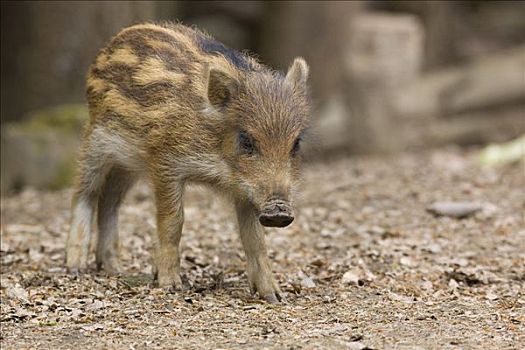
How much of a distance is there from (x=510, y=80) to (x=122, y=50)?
7.99 meters

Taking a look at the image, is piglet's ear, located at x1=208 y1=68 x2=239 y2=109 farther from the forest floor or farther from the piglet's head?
the forest floor

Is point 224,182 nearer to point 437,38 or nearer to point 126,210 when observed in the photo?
point 126,210

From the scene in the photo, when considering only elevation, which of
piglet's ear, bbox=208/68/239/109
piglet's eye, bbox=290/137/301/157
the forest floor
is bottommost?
the forest floor

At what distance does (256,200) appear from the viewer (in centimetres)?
583

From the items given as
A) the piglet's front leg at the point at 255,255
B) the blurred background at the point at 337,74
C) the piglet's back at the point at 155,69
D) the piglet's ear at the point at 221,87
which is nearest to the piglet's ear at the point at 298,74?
the piglet's back at the point at 155,69

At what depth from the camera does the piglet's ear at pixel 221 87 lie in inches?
241

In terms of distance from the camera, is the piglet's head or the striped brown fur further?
the striped brown fur

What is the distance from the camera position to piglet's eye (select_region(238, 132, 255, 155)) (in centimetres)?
598

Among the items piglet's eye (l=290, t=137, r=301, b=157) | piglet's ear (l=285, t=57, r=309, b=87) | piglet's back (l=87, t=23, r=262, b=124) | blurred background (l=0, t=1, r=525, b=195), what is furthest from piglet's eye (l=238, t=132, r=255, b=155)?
blurred background (l=0, t=1, r=525, b=195)

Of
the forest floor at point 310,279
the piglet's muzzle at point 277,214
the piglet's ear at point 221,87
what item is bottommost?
the forest floor at point 310,279

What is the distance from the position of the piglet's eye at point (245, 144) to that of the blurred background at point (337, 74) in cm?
472

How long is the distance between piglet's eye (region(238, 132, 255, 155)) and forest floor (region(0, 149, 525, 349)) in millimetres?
704

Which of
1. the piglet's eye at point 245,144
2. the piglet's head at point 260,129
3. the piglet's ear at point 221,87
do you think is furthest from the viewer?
the piglet's ear at point 221,87

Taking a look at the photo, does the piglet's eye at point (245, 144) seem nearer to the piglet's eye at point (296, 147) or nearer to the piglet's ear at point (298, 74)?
the piglet's eye at point (296, 147)
